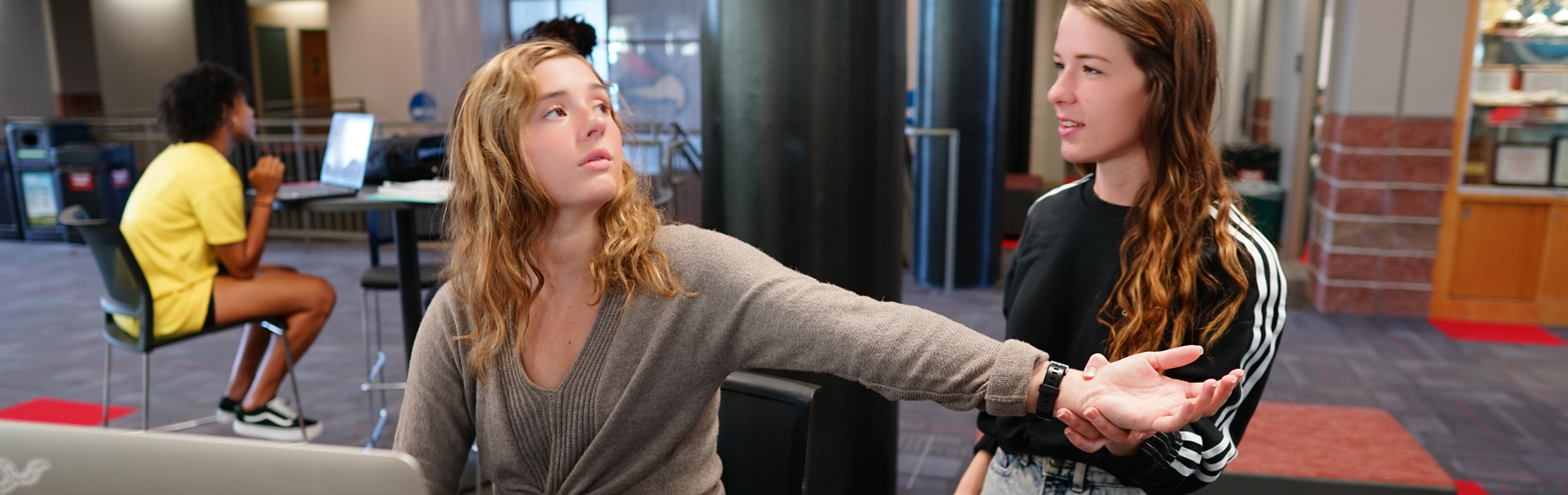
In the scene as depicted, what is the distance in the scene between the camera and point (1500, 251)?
210 inches

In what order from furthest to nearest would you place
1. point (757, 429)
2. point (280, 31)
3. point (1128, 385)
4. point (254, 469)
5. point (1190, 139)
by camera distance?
point (280, 31), point (757, 429), point (1190, 139), point (1128, 385), point (254, 469)

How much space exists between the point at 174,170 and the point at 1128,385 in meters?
3.28

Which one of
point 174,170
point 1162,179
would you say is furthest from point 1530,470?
point 174,170

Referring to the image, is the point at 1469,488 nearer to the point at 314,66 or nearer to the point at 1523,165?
the point at 1523,165

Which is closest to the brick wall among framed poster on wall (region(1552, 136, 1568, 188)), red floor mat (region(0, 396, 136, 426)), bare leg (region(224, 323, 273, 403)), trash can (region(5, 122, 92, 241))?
framed poster on wall (region(1552, 136, 1568, 188))

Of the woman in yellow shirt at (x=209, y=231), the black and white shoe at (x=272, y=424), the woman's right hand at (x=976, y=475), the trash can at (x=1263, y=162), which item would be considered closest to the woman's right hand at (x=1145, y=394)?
the woman's right hand at (x=976, y=475)

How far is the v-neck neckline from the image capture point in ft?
4.16

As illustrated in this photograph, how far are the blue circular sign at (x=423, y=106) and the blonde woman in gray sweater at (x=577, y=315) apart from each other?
979 cm

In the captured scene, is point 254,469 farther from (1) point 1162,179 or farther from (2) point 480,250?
(1) point 1162,179

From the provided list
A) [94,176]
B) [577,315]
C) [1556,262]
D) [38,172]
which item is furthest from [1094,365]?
[38,172]

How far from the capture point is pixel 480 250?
129 centimetres

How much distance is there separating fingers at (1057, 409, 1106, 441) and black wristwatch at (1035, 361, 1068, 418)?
0.04ft

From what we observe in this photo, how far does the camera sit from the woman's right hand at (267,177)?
3.32 meters

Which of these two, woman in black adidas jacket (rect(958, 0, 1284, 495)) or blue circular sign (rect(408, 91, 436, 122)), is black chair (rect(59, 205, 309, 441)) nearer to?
woman in black adidas jacket (rect(958, 0, 1284, 495))
